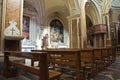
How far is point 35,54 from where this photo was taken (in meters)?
2.11

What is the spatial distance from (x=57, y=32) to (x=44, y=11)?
10.4ft

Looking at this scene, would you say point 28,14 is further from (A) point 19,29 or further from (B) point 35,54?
(B) point 35,54

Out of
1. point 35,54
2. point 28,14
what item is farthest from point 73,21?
point 35,54

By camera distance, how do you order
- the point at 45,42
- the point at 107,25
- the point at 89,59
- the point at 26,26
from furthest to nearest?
the point at 45,42, the point at 26,26, the point at 107,25, the point at 89,59

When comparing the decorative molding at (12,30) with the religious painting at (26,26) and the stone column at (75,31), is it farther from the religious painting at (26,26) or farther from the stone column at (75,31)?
the religious painting at (26,26)

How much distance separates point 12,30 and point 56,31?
33.7ft

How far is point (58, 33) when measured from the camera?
1683 centimetres

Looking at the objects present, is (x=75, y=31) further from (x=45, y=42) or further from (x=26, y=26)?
(x=26, y=26)

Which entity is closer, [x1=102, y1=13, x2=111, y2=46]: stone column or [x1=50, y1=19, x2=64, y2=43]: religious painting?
[x1=102, y1=13, x2=111, y2=46]: stone column

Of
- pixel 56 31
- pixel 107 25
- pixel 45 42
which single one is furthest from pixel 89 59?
pixel 56 31

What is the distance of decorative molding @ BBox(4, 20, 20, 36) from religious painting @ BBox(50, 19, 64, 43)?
9457 millimetres

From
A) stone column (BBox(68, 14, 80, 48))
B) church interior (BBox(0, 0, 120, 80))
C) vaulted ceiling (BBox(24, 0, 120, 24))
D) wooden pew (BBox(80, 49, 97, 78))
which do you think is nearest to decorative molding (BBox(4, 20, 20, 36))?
church interior (BBox(0, 0, 120, 80))

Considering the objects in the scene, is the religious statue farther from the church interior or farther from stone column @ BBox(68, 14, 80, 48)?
stone column @ BBox(68, 14, 80, 48)

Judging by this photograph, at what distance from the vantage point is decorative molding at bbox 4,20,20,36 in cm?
651
